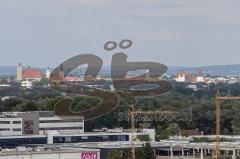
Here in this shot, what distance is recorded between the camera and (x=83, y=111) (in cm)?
6356

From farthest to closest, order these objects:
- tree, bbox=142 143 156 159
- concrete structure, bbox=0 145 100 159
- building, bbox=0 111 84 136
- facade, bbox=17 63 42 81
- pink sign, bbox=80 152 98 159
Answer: facade, bbox=17 63 42 81 < building, bbox=0 111 84 136 < tree, bbox=142 143 156 159 < pink sign, bbox=80 152 98 159 < concrete structure, bbox=0 145 100 159

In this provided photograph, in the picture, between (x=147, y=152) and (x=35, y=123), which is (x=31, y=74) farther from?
(x=147, y=152)

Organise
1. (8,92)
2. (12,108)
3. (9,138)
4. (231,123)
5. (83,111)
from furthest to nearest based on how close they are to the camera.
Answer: (8,92) < (12,108) < (83,111) < (231,123) < (9,138)

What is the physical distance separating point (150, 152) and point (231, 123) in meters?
21.5

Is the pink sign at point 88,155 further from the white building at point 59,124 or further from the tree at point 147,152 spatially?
the white building at point 59,124

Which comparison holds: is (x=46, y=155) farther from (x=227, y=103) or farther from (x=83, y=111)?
(x=227, y=103)

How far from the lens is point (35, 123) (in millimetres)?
56125

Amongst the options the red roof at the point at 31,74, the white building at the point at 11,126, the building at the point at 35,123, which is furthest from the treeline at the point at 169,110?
the red roof at the point at 31,74

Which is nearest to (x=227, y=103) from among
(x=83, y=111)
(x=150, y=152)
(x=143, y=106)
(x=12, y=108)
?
(x=143, y=106)

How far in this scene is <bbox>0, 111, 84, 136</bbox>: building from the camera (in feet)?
183

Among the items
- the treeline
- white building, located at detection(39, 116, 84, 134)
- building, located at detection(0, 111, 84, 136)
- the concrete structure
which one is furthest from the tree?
white building, located at detection(39, 116, 84, 134)

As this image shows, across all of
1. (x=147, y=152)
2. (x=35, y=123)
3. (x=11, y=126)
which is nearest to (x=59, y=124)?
(x=35, y=123)

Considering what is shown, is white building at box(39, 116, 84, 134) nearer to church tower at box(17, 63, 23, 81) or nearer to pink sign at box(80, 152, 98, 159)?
pink sign at box(80, 152, 98, 159)

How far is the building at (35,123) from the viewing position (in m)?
55.8
